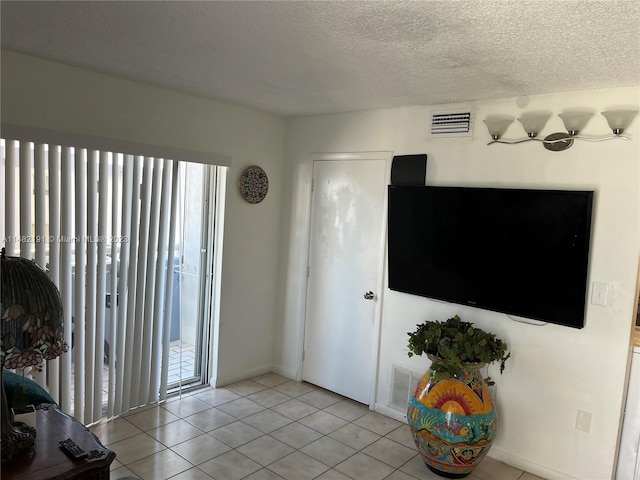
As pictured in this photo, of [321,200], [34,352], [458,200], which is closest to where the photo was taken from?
[34,352]

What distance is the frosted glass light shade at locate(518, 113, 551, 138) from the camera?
9.50 feet

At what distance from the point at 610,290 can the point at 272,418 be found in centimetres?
245

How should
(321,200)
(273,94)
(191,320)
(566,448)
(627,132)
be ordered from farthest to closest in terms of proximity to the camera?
(191,320) → (321,200) → (273,94) → (566,448) → (627,132)

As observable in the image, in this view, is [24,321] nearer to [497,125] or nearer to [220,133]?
[220,133]

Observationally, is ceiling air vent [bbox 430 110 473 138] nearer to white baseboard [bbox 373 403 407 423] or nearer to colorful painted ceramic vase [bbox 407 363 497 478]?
colorful painted ceramic vase [bbox 407 363 497 478]

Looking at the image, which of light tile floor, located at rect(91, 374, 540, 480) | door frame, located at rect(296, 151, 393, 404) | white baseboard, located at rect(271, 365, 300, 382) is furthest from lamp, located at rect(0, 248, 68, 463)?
white baseboard, located at rect(271, 365, 300, 382)

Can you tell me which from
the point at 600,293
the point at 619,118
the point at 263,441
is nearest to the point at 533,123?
the point at 619,118

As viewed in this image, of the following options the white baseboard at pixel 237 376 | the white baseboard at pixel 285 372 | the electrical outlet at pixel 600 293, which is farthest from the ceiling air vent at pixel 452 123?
the white baseboard at pixel 237 376

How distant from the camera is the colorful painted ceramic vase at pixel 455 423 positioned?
2801 millimetres

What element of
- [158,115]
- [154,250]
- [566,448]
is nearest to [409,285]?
[566,448]

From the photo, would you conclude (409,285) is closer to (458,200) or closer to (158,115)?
(458,200)

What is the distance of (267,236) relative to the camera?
14.3 ft

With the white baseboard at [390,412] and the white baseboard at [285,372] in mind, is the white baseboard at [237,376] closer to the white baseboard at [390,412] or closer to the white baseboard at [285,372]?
the white baseboard at [285,372]

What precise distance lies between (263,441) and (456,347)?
1468 millimetres
